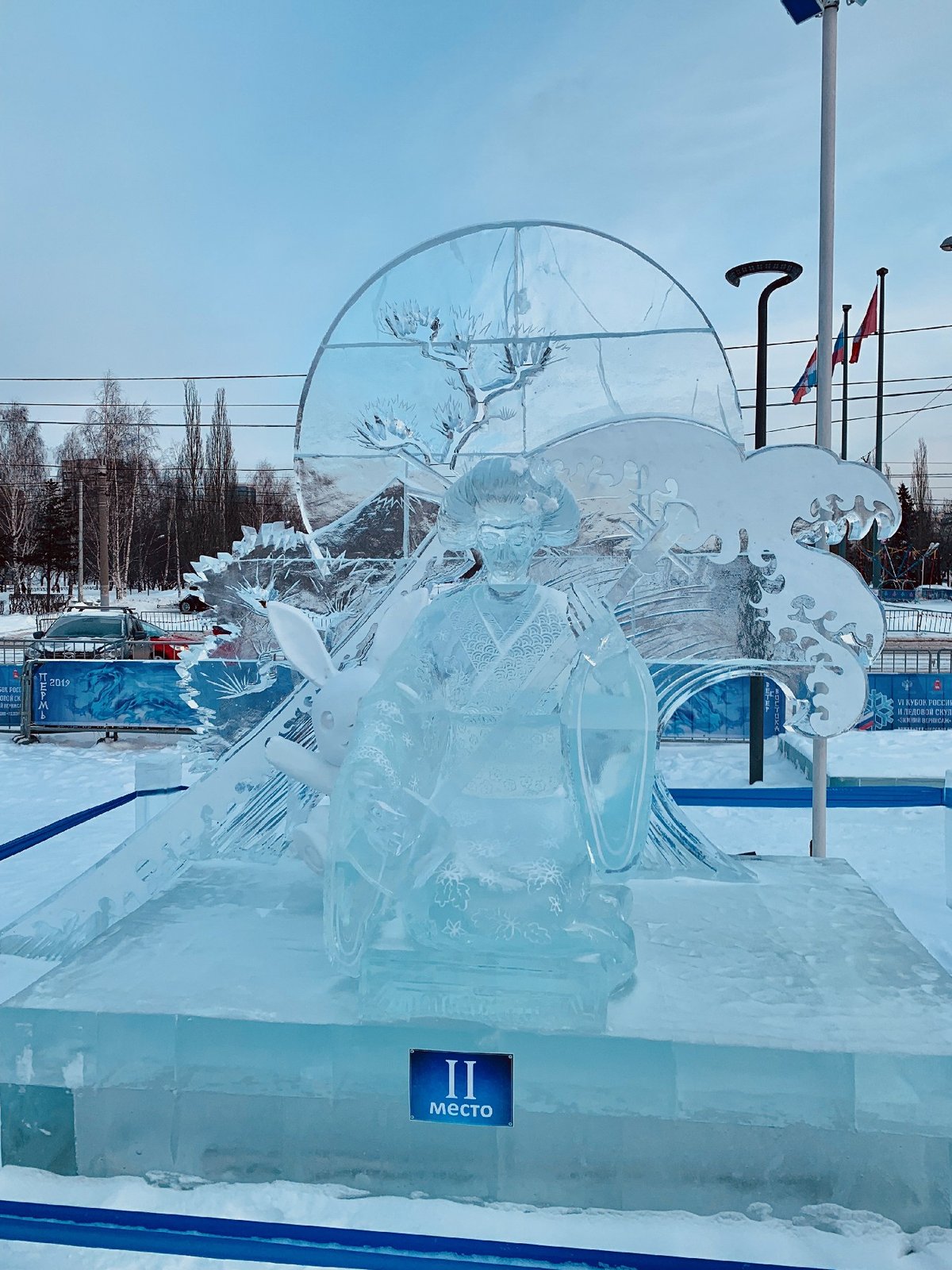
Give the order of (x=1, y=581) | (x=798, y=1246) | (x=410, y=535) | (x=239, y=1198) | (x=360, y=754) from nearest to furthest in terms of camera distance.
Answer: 1. (x=798, y=1246)
2. (x=239, y=1198)
3. (x=360, y=754)
4. (x=410, y=535)
5. (x=1, y=581)

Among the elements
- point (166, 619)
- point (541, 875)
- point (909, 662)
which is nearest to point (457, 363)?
point (541, 875)

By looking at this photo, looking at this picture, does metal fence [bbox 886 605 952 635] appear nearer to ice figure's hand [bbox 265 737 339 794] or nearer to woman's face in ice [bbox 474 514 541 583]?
ice figure's hand [bbox 265 737 339 794]

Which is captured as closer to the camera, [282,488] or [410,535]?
[410,535]

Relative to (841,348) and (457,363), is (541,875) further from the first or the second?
(841,348)

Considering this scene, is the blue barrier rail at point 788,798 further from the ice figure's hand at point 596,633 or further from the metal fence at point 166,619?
the metal fence at point 166,619

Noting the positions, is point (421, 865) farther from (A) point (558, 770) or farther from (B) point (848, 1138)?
(B) point (848, 1138)

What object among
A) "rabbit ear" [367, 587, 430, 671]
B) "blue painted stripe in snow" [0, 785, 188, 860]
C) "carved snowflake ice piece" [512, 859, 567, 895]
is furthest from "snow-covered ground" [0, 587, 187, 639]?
"carved snowflake ice piece" [512, 859, 567, 895]

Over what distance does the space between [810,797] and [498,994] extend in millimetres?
3231

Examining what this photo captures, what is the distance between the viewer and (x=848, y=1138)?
2.16 metres

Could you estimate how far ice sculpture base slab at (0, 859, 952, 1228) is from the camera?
2.15 m

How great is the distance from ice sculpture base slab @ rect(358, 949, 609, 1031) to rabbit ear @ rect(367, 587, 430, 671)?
1.41 metres

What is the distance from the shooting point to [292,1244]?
174 cm

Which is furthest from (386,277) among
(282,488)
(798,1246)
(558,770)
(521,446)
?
(282,488)

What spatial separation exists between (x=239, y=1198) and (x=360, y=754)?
109 centimetres
